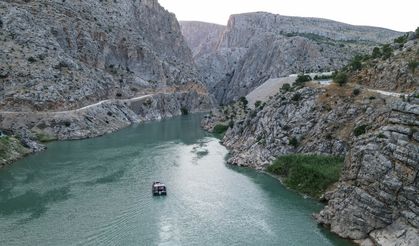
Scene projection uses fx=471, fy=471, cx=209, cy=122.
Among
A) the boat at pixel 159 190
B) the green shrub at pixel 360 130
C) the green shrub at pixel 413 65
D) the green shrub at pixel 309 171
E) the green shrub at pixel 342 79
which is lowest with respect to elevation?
the boat at pixel 159 190

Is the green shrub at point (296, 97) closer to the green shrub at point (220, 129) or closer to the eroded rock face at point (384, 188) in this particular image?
the eroded rock face at point (384, 188)

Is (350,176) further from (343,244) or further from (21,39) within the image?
(21,39)

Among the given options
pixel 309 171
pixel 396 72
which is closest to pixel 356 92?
pixel 396 72

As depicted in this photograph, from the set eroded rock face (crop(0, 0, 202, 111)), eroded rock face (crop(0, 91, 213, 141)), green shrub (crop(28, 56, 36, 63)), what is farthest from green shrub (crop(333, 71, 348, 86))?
green shrub (crop(28, 56, 36, 63))

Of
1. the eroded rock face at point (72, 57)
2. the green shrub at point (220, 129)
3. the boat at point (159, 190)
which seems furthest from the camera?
the green shrub at point (220, 129)

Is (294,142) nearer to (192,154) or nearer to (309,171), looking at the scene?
(309,171)

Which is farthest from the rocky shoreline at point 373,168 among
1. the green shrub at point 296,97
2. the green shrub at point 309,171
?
the green shrub at point 296,97

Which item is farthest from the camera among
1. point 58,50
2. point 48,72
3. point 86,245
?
point 58,50

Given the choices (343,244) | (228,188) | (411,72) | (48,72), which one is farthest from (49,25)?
(343,244)

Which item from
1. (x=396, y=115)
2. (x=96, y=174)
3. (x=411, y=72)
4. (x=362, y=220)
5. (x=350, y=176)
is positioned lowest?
(x=96, y=174)
